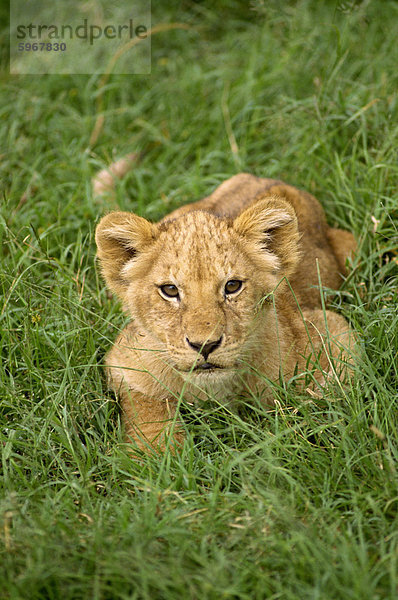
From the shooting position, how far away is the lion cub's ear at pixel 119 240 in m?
4.49

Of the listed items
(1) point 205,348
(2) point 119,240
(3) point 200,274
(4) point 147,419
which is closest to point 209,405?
(4) point 147,419

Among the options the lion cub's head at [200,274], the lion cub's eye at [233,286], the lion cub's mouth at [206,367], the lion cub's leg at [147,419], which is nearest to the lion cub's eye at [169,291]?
the lion cub's head at [200,274]

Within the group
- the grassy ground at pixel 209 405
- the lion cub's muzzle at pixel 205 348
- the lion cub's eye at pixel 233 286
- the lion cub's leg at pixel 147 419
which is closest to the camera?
the grassy ground at pixel 209 405

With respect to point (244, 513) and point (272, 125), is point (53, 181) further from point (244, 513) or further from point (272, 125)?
point (244, 513)

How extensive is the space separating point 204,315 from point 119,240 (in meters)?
0.89

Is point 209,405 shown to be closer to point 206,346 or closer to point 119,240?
point 206,346

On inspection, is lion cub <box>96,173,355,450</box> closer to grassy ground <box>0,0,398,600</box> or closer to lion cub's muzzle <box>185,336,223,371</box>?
lion cub's muzzle <box>185,336,223,371</box>

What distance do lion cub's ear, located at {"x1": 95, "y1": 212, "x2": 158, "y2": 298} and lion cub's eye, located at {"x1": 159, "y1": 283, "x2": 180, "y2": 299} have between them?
0.36 m

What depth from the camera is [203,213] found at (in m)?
4.57

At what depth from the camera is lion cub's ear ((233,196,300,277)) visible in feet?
14.8

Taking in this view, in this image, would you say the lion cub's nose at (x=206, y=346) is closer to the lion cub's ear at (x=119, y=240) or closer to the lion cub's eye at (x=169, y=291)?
the lion cub's eye at (x=169, y=291)

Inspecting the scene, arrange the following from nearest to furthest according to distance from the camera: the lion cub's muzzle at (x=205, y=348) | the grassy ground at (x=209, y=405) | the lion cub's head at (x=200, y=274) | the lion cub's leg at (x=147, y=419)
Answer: the grassy ground at (x=209, y=405), the lion cub's muzzle at (x=205, y=348), the lion cub's head at (x=200, y=274), the lion cub's leg at (x=147, y=419)

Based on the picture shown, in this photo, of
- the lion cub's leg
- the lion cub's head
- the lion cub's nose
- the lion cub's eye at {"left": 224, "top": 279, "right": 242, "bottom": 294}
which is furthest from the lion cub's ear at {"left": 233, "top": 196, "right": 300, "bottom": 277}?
the lion cub's leg

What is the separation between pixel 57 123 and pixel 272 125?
2.18 meters
